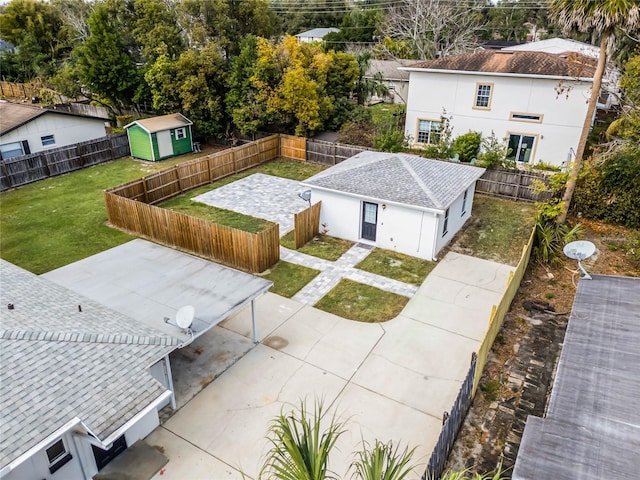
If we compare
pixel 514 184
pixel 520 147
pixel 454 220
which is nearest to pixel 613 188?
pixel 514 184

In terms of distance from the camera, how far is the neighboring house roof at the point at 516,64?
2309cm

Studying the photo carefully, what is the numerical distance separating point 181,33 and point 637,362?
3238 centimetres

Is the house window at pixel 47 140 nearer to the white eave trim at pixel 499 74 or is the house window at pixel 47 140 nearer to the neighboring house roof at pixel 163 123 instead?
the neighboring house roof at pixel 163 123

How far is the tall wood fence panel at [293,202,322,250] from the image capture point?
55.6 feet

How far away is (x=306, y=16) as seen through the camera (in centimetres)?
7506

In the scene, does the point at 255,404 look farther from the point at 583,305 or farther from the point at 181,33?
the point at 181,33

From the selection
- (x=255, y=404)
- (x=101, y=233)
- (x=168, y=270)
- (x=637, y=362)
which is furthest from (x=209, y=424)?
(x=101, y=233)

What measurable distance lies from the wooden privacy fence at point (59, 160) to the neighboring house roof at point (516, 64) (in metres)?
18.7

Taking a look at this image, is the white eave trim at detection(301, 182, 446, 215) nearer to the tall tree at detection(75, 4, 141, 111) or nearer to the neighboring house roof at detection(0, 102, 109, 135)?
the neighboring house roof at detection(0, 102, 109, 135)

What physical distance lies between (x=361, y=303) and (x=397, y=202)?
4.27 metres

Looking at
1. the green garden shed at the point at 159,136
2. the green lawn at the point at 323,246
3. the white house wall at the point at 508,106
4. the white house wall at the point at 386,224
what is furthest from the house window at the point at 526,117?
the green garden shed at the point at 159,136

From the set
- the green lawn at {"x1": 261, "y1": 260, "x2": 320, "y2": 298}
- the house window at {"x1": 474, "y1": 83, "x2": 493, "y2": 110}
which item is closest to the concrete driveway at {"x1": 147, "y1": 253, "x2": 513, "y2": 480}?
the green lawn at {"x1": 261, "y1": 260, "x2": 320, "y2": 298}

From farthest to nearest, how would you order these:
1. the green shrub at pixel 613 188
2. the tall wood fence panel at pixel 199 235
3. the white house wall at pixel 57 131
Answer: the white house wall at pixel 57 131, the green shrub at pixel 613 188, the tall wood fence panel at pixel 199 235

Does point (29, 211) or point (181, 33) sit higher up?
point (181, 33)
